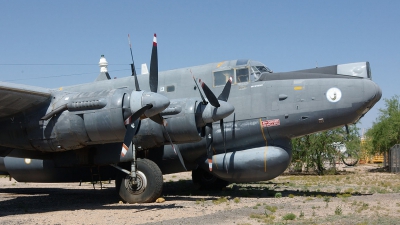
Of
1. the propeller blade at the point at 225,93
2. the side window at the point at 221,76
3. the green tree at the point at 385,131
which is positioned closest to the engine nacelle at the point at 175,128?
the propeller blade at the point at 225,93

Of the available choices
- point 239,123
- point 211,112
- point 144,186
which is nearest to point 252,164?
point 239,123

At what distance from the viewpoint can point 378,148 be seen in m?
33.6

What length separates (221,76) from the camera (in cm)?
1470

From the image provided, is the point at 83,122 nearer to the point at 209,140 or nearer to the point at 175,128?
the point at 175,128

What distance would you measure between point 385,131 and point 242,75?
22.1m

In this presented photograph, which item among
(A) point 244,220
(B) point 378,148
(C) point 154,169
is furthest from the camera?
(B) point 378,148

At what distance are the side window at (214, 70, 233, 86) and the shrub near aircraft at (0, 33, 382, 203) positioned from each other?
0.03 metres

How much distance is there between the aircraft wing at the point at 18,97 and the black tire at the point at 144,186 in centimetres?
320

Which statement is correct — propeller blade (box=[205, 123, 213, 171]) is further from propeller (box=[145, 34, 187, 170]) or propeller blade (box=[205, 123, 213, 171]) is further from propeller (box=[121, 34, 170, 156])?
propeller (box=[121, 34, 170, 156])

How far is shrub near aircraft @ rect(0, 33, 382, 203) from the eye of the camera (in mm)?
11492

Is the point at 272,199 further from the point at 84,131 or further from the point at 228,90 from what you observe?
the point at 84,131

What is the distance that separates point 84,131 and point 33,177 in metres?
5.42

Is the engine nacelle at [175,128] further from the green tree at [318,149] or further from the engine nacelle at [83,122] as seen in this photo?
the green tree at [318,149]

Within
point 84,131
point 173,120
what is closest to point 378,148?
point 173,120
